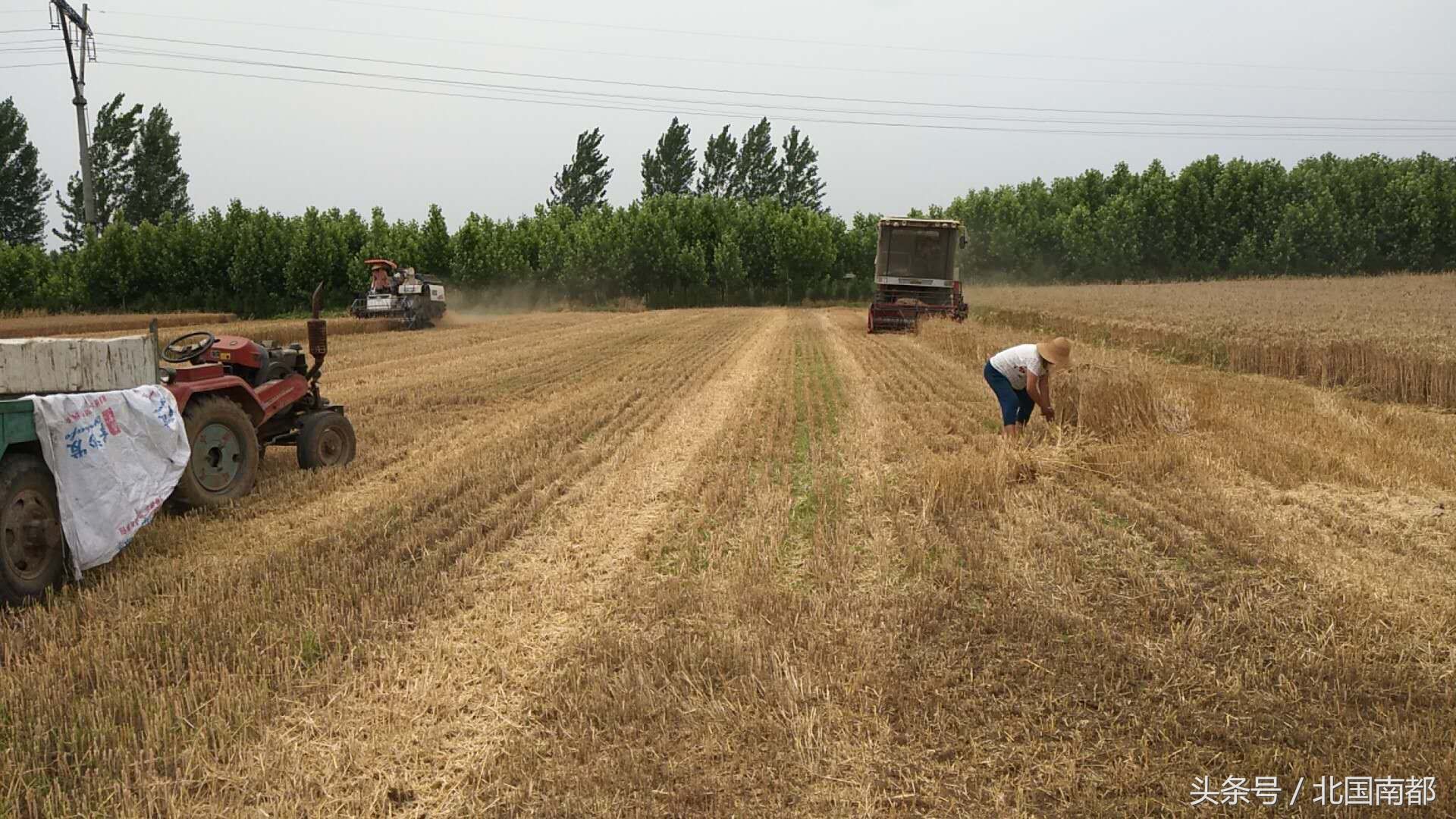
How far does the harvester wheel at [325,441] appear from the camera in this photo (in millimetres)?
7789

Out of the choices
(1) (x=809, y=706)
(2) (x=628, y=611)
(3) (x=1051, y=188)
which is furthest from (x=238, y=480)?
(3) (x=1051, y=188)

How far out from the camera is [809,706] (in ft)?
11.7

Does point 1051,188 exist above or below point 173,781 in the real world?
above

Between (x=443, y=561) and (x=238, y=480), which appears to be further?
(x=238, y=480)

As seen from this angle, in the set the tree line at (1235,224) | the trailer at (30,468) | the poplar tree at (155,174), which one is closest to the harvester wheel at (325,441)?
the trailer at (30,468)

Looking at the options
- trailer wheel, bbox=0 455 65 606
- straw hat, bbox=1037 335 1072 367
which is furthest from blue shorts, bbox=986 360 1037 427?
trailer wheel, bbox=0 455 65 606

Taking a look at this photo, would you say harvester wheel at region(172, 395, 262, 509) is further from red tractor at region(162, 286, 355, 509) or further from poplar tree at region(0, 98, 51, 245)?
poplar tree at region(0, 98, 51, 245)

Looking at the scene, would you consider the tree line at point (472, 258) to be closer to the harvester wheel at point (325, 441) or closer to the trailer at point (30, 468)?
the harvester wheel at point (325, 441)

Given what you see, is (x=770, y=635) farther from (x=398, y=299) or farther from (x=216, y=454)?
(x=398, y=299)

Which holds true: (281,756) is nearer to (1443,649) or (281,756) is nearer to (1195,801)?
(1195,801)

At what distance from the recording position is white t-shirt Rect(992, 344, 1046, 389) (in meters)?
8.10

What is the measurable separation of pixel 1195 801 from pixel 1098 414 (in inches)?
241

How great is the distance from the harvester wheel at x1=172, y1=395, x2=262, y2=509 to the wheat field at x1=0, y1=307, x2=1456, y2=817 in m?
0.22

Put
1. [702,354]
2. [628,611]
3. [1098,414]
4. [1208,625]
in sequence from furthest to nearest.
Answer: [702,354]
[1098,414]
[628,611]
[1208,625]
